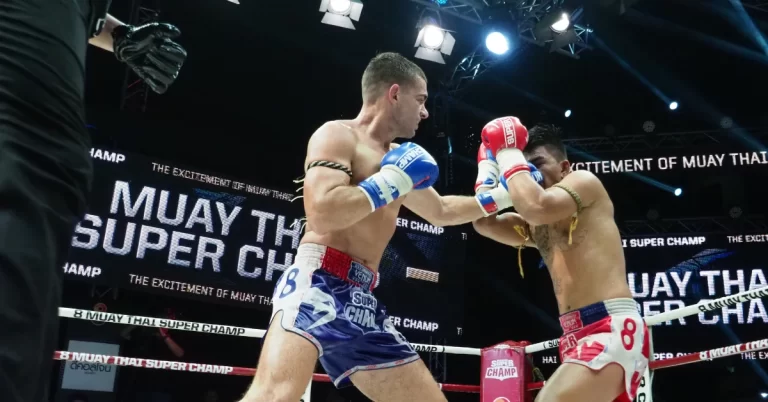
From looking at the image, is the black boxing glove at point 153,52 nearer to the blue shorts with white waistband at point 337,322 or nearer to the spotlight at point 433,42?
the blue shorts with white waistband at point 337,322

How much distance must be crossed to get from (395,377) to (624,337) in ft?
2.55

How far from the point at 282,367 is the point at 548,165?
4.78 ft

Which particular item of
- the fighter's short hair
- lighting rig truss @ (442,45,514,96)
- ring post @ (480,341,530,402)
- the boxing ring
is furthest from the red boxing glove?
lighting rig truss @ (442,45,514,96)

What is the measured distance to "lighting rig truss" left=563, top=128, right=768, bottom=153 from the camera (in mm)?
7906

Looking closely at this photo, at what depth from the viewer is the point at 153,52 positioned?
1438mm

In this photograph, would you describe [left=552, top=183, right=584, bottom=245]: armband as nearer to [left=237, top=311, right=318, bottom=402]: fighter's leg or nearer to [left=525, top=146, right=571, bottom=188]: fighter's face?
[left=525, top=146, right=571, bottom=188]: fighter's face

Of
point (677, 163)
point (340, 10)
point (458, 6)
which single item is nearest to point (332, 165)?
point (340, 10)

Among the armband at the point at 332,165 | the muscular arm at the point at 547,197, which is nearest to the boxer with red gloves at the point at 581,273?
the muscular arm at the point at 547,197

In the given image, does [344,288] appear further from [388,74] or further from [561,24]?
[561,24]

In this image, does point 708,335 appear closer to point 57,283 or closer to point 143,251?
point 143,251

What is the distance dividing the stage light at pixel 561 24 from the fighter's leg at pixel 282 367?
5999mm

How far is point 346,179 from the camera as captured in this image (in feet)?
6.96

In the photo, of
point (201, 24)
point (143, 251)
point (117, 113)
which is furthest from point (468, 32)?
point (143, 251)

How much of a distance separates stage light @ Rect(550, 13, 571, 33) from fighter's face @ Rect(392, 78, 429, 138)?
516cm
